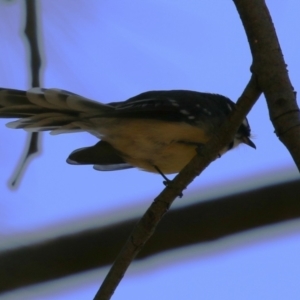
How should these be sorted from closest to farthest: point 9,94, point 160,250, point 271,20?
1. point 271,20
2. point 160,250
3. point 9,94

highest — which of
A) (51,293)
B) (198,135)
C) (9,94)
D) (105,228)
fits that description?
(198,135)

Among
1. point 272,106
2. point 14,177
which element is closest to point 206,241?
point 272,106

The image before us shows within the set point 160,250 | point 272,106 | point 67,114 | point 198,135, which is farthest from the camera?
point 198,135

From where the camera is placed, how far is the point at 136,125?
177cm

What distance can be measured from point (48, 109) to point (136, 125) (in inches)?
11.1

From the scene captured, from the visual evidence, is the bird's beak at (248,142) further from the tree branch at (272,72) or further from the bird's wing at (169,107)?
the tree branch at (272,72)

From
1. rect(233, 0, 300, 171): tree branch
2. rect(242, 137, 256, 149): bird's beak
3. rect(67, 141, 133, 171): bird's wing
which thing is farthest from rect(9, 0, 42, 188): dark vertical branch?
rect(242, 137, 256, 149): bird's beak

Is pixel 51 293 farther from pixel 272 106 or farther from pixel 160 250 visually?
pixel 272 106

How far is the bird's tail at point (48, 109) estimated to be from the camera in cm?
150

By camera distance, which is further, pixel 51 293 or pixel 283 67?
pixel 51 293

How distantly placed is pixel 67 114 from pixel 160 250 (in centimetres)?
55

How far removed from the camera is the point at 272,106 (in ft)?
3.23

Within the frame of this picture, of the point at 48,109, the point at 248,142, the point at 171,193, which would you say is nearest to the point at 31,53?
the point at 48,109

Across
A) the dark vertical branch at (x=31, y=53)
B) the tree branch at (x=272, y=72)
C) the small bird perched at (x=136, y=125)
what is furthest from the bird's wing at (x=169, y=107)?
the tree branch at (x=272, y=72)
